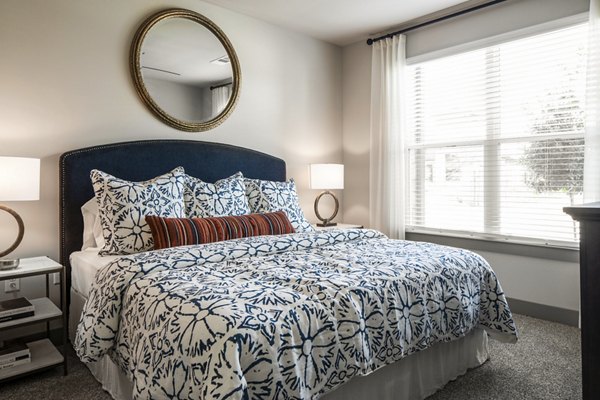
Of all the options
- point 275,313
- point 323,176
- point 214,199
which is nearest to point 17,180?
point 214,199

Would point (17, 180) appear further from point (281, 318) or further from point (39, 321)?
point (281, 318)

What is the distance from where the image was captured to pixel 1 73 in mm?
2502

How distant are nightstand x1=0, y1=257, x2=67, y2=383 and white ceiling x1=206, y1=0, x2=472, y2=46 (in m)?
2.45

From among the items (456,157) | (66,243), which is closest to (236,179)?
(66,243)

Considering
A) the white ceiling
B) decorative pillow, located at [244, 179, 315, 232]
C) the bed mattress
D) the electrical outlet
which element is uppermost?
the white ceiling

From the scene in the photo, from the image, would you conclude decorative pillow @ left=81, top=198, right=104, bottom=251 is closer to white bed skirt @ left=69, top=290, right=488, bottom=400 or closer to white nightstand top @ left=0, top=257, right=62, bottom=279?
white nightstand top @ left=0, top=257, right=62, bottom=279

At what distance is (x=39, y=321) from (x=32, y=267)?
1.01ft

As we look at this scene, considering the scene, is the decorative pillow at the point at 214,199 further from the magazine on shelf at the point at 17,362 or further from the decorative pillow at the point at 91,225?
the magazine on shelf at the point at 17,362

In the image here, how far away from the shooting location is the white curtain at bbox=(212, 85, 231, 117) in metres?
3.51

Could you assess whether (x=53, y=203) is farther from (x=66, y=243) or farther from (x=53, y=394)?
(x=53, y=394)

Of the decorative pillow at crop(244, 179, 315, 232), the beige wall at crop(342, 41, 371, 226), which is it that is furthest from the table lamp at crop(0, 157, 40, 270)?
the beige wall at crop(342, 41, 371, 226)

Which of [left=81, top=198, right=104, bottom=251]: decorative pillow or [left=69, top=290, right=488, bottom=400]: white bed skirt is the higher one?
[left=81, top=198, right=104, bottom=251]: decorative pillow

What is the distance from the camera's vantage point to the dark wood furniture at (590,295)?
0.89m

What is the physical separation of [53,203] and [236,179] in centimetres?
126
